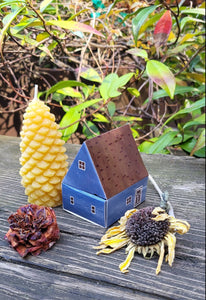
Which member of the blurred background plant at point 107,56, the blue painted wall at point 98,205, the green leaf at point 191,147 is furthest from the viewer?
the green leaf at point 191,147

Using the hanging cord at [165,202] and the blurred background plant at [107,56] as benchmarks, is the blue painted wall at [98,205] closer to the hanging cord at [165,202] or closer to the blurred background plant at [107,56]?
the hanging cord at [165,202]

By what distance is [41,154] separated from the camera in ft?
1.46

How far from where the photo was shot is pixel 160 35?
0.59 metres

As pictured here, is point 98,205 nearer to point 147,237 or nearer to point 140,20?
point 147,237

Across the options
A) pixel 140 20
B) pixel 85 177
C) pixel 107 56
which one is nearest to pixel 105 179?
pixel 85 177

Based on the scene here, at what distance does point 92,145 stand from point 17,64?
74 cm

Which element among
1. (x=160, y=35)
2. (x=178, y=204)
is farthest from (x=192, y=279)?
(x=160, y=35)

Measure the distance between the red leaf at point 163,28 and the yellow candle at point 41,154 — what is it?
30cm

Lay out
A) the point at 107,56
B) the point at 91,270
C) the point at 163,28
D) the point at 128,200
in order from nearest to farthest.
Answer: the point at 91,270
the point at 128,200
the point at 163,28
the point at 107,56

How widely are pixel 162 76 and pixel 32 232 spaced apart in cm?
32

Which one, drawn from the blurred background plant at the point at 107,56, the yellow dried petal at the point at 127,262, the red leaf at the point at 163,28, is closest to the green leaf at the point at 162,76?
the blurred background plant at the point at 107,56

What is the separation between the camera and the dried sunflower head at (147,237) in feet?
1.21

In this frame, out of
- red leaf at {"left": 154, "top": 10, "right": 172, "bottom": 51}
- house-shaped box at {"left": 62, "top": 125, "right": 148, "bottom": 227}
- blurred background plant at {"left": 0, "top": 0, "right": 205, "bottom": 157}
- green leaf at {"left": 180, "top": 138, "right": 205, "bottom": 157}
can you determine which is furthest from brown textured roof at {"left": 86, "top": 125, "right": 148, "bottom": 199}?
green leaf at {"left": 180, "top": 138, "right": 205, "bottom": 157}

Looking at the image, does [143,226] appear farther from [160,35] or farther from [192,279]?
[160,35]
